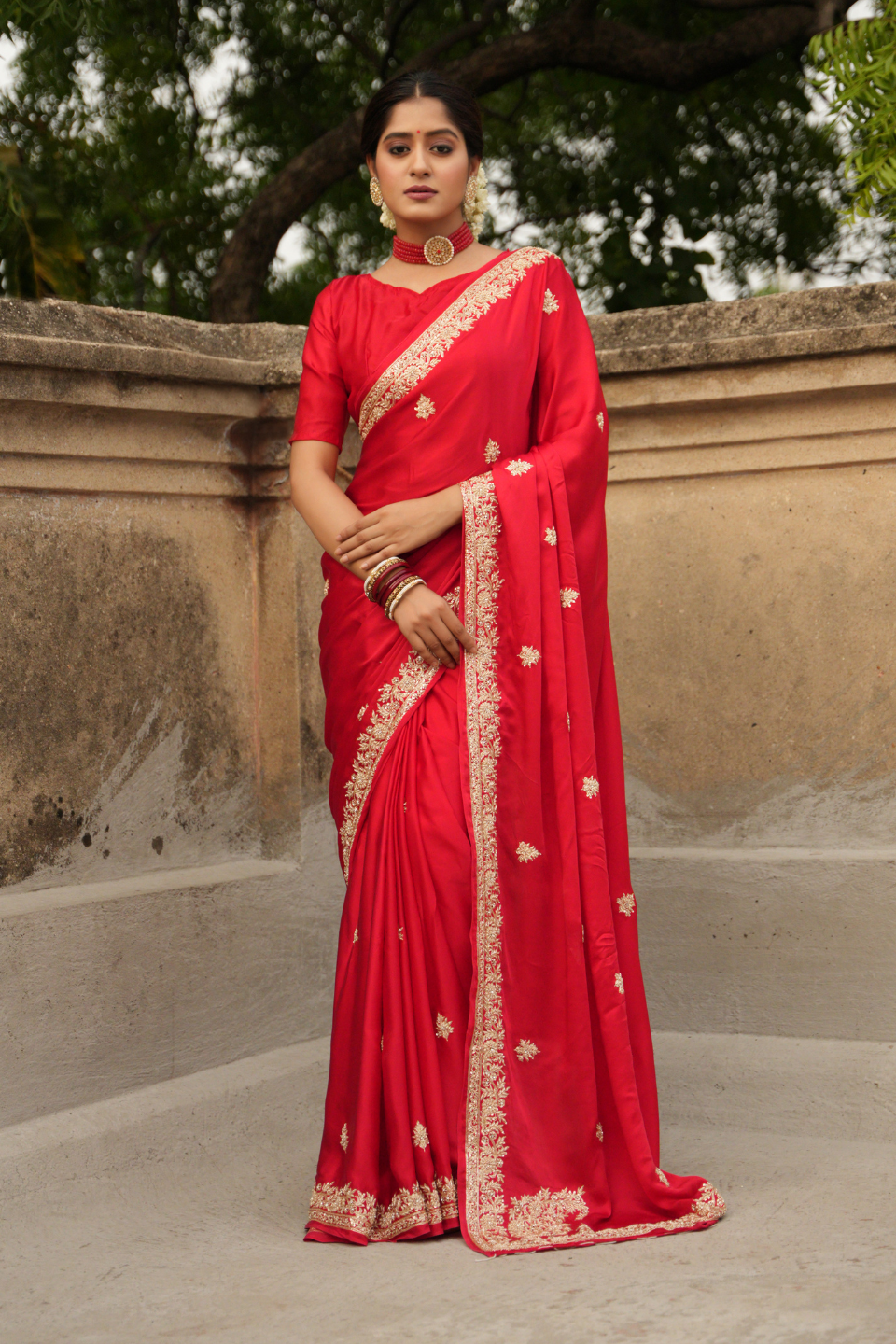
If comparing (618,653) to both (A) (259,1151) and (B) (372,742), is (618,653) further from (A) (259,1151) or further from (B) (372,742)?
(A) (259,1151)

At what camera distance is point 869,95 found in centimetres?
344

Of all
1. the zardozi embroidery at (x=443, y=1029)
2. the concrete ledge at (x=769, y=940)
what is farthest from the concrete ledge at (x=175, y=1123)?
the concrete ledge at (x=769, y=940)

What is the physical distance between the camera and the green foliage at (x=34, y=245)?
275 centimetres

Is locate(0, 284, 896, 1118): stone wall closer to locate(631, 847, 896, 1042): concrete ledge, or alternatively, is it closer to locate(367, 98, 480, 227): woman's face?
locate(631, 847, 896, 1042): concrete ledge

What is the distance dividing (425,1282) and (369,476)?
131 centimetres

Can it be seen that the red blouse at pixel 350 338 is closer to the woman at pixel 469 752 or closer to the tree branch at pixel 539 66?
the woman at pixel 469 752

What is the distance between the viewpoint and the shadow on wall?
8.43ft

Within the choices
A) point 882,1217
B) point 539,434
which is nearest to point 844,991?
point 882,1217

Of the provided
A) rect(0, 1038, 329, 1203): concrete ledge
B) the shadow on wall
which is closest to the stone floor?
rect(0, 1038, 329, 1203): concrete ledge

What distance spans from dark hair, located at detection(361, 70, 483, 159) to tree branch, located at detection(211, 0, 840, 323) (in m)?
4.08

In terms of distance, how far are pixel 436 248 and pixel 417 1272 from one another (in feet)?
5.55

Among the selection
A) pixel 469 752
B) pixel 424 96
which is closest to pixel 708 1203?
pixel 469 752

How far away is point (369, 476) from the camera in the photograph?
7.80 feet

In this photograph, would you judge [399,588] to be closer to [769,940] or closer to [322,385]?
[322,385]
